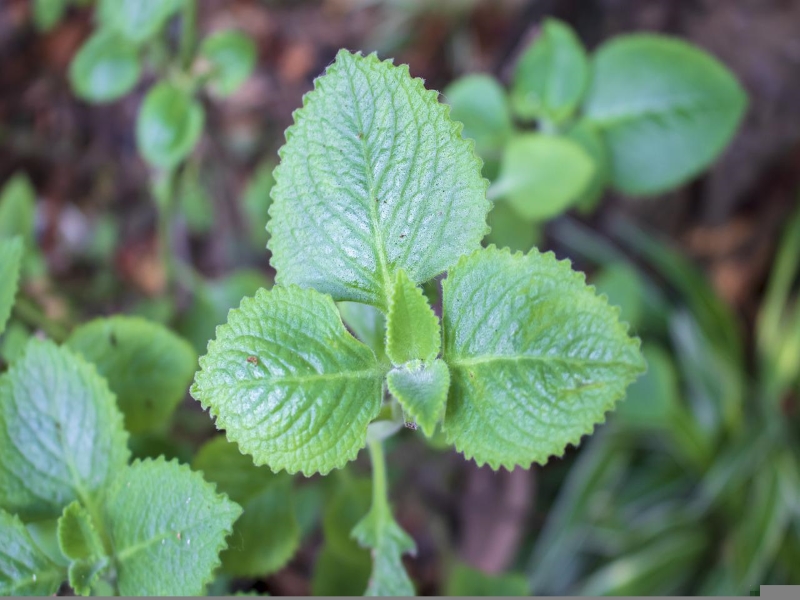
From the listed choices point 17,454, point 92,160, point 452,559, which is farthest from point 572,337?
point 92,160

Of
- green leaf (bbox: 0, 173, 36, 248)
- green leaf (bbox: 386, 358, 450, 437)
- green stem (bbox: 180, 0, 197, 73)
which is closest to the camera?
green leaf (bbox: 386, 358, 450, 437)

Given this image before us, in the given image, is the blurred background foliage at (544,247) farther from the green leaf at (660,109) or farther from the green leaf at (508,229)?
the green leaf at (660,109)

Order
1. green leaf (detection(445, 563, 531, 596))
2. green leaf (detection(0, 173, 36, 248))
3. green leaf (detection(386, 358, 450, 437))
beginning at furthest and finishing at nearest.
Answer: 1. green leaf (detection(0, 173, 36, 248))
2. green leaf (detection(445, 563, 531, 596))
3. green leaf (detection(386, 358, 450, 437))

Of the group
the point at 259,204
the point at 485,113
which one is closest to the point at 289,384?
the point at 485,113

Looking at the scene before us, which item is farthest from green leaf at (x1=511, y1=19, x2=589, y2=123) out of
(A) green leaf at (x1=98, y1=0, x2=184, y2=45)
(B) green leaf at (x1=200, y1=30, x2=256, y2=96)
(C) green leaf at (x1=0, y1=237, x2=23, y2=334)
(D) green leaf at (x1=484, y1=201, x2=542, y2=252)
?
(C) green leaf at (x1=0, y1=237, x2=23, y2=334)

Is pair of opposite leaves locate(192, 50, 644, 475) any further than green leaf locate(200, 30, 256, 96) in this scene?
No

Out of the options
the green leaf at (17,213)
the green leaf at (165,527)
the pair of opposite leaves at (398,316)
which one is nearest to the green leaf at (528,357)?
the pair of opposite leaves at (398,316)

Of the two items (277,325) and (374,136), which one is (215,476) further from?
(374,136)

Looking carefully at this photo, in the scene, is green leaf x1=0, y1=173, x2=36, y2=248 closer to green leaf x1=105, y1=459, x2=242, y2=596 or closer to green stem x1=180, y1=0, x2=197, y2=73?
green stem x1=180, y1=0, x2=197, y2=73

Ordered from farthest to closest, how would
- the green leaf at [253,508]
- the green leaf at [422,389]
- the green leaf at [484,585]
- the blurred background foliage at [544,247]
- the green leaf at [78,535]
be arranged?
the blurred background foliage at [544,247]
the green leaf at [484,585]
the green leaf at [253,508]
the green leaf at [78,535]
the green leaf at [422,389]
